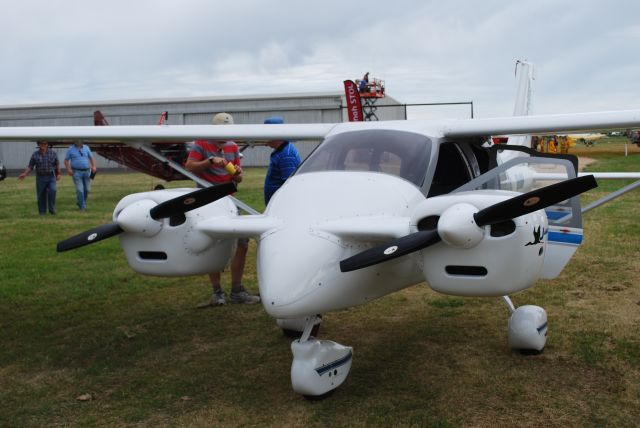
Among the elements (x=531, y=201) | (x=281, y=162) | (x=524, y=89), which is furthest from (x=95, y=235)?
(x=524, y=89)

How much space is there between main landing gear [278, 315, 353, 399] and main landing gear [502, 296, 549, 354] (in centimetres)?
170

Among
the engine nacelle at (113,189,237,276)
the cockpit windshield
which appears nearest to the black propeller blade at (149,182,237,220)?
the engine nacelle at (113,189,237,276)

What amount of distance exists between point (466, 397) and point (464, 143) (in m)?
2.20

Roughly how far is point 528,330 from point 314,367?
6.64 ft

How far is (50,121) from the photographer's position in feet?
154

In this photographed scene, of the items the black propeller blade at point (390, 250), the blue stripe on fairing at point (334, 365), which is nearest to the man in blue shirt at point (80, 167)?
the blue stripe on fairing at point (334, 365)

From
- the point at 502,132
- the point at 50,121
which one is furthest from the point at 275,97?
the point at 502,132

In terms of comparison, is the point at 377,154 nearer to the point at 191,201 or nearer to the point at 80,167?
the point at 191,201

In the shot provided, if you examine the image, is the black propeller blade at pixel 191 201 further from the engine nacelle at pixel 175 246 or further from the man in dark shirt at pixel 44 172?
A: the man in dark shirt at pixel 44 172

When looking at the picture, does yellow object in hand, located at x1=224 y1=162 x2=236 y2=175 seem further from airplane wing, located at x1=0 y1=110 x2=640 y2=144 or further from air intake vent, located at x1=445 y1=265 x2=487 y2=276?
air intake vent, located at x1=445 y1=265 x2=487 y2=276

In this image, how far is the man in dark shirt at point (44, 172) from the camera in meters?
15.6

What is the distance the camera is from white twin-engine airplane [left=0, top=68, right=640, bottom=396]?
3.89 meters

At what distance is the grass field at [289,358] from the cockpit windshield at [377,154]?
163 centimetres

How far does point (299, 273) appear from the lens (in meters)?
3.88
